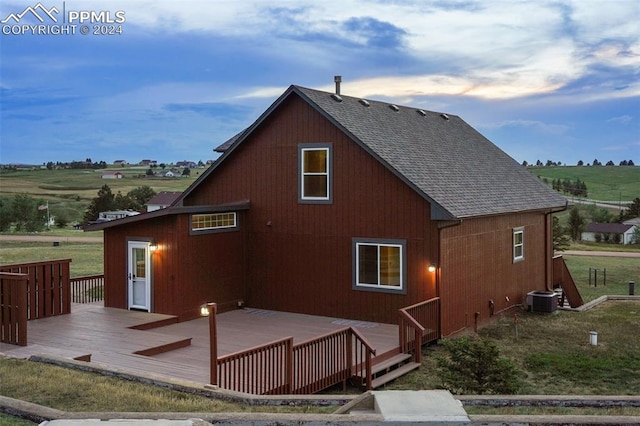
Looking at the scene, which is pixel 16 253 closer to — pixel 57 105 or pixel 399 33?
pixel 399 33

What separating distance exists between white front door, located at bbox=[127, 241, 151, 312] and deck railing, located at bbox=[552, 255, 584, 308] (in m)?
13.1

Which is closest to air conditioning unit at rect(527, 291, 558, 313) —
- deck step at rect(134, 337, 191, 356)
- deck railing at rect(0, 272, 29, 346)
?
deck step at rect(134, 337, 191, 356)

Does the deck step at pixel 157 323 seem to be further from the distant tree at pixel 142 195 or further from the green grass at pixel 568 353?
the distant tree at pixel 142 195

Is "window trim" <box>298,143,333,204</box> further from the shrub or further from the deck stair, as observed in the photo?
the shrub

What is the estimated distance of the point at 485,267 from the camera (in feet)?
52.2

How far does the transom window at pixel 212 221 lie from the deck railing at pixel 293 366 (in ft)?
17.8

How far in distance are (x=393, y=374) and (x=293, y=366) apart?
2329 mm

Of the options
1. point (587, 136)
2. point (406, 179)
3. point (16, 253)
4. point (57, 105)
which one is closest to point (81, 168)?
point (57, 105)

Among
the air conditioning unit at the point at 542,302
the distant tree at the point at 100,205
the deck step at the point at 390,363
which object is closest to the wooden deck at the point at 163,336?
the deck step at the point at 390,363

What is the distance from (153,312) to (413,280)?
6.08 meters

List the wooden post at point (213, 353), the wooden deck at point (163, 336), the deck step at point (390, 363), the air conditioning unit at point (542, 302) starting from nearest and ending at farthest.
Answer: the wooden post at point (213, 353) < the wooden deck at point (163, 336) < the deck step at point (390, 363) < the air conditioning unit at point (542, 302)

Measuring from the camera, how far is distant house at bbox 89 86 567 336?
46.8ft

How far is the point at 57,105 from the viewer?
60406mm

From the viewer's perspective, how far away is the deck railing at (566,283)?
19984mm
